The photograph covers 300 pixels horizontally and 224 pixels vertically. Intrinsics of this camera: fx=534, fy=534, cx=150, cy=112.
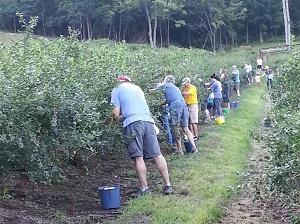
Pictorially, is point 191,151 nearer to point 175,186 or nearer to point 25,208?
point 175,186

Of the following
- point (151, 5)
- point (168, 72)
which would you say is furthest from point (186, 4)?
point (168, 72)

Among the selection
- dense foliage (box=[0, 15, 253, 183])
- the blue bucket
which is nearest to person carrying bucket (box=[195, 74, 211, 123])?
dense foliage (box=[0, 15, 253, 183])

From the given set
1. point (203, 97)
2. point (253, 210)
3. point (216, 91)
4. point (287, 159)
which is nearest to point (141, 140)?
point (253, 210)

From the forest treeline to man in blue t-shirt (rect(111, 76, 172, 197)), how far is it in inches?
1897

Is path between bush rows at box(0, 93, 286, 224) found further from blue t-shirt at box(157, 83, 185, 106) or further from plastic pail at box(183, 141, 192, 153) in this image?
plastic pail at box(183, 141, 192, 153)

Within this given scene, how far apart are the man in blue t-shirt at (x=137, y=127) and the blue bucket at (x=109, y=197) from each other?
61 cm

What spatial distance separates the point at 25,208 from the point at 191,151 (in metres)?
5.25

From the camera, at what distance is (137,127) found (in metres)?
7.36

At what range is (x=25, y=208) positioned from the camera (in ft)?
20.8

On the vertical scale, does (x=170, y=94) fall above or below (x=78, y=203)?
above

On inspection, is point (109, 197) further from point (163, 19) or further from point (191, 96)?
point (163, 19)

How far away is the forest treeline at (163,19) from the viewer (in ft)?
190

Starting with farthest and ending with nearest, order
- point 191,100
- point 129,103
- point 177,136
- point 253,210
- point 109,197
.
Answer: point 191,100, point 177,136, point 129,103, point 253,210, point 109,197

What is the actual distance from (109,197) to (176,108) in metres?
4.21
